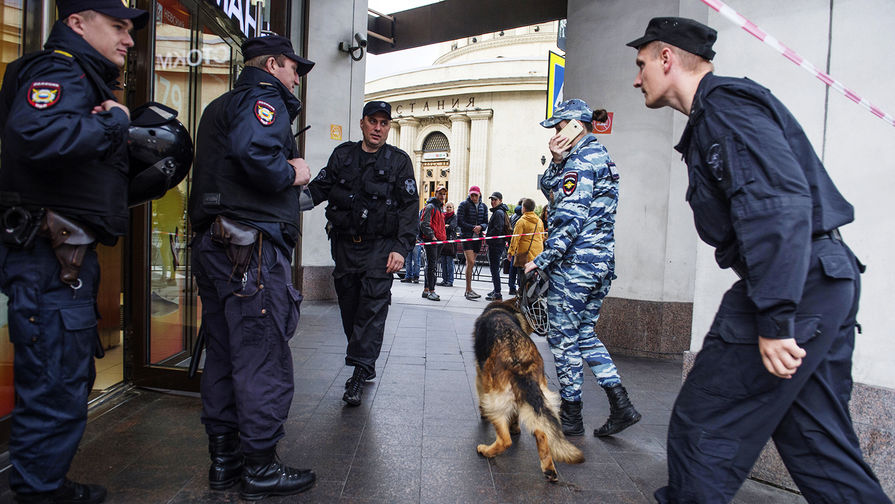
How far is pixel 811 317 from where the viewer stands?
1.72 meters

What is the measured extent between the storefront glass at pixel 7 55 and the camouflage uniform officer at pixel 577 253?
2.95m

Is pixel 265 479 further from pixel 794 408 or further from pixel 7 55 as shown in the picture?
Result: pixel 7 55

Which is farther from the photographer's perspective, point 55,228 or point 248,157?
point 248,157

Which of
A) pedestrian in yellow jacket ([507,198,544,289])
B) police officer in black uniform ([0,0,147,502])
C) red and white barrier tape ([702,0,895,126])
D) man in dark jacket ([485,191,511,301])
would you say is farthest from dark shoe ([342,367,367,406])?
man in dark jacket ([485,191,511,301])

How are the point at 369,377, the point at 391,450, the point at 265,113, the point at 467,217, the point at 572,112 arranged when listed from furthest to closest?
1. the point at 467,217
2. the point at 369,377
3. the point at 572,112
4. the point at 391,450
5. the point at 265,113

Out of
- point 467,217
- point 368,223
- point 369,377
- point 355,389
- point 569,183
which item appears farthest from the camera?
point 467,217

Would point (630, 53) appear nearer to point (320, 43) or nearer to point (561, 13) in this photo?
point (561, 13)

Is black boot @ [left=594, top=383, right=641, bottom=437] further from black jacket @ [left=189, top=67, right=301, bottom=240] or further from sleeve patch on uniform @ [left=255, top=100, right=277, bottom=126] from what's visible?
sleeve patch on uniform @ [left=255, top=100, right=277, bottom=126]

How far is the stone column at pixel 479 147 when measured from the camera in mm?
32031

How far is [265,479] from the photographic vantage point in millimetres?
2635

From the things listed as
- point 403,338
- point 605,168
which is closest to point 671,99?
point 605,168

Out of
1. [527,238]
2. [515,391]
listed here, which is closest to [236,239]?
[515,391]

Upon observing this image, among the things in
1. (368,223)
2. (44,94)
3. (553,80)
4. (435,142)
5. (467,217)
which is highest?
(435,142)

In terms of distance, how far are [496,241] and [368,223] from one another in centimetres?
749
